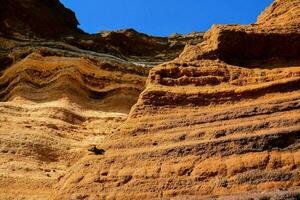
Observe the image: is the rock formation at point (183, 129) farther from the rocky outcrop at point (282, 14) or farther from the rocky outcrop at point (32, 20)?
the rocky outcrop at point (32, 20)

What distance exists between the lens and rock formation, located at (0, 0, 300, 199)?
478 inches

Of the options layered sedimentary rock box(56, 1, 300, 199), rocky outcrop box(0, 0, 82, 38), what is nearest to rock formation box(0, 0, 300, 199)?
layered sedimentary rock box(56, 1, 300, 199)

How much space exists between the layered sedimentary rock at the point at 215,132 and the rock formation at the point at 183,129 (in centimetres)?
2

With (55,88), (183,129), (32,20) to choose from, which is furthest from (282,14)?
(32,20)

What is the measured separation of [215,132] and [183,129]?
0.80 meters

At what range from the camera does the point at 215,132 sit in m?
13.1

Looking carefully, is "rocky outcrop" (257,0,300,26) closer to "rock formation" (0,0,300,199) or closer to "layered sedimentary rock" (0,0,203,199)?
"rock formation" (0,0,300,199)

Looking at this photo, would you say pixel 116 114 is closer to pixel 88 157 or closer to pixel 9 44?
pixel 88 157

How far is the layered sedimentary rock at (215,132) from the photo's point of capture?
12.0 meters

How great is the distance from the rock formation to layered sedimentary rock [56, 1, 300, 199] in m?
0.02

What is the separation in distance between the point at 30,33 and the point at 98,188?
1992 cm

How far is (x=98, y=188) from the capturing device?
12500 millimetres

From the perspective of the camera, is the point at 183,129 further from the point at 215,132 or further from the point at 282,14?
the point at 282,14

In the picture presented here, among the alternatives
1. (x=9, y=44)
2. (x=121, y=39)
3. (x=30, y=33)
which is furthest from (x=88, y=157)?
(x=121, y=39)
